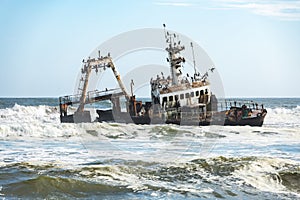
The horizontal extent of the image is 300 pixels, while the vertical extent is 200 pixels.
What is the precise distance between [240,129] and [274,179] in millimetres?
16863

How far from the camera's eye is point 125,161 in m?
14.8

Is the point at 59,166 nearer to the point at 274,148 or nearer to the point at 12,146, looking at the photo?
the point at 12,146

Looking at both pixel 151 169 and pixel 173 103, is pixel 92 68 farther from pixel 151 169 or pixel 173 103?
pixel 151 169

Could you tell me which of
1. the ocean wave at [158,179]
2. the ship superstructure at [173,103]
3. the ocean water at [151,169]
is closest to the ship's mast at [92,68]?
the ship superstructure at [173,103]

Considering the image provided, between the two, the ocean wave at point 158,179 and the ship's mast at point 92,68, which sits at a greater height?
the ship's mast at point 92,68

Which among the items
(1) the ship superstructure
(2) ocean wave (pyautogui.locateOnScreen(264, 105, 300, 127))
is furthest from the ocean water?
(2) ocean wave (pyautogui.locateOnScreen(264, 105, 300, 127))

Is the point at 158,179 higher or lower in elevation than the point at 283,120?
lower

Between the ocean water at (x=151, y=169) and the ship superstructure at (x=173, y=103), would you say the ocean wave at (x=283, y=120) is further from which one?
the ocean water at (x=151, y=169)

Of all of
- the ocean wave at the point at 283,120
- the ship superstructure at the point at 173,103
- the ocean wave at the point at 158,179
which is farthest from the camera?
the ocean wave at the point at 283,120

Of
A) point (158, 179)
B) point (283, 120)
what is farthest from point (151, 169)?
point (283, 120)

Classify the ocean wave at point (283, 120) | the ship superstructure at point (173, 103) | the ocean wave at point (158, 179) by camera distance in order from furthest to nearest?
the ocean wave at point (283, 120), the ship superstructure at point (173, 103), the ocean wave at point (158, 179)

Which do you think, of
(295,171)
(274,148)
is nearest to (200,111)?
(274,148)

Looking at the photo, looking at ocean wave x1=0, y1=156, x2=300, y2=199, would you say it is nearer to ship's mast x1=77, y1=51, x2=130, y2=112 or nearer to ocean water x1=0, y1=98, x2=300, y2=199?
ocean water x1=0, y1=98, x2=300, y2=199

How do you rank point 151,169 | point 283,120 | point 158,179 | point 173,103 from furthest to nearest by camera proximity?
point 283,120
point 173,103
point 151,169
point 158,179
